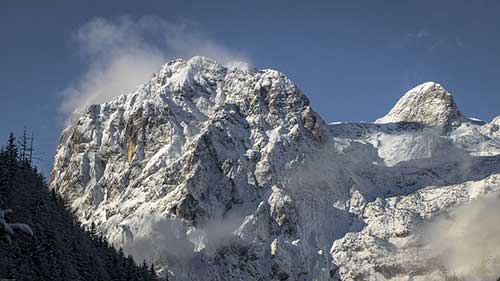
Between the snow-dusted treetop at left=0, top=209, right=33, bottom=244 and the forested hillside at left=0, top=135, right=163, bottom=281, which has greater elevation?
the forested hillside at left=0, top=135, right=163, bottom=281

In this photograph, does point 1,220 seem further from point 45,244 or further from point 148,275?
point 148,275

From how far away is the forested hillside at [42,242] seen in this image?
111000 millimetres

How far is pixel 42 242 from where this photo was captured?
11925 centimetres

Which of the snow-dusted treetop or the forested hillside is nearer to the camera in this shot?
the snow-dusted treetop

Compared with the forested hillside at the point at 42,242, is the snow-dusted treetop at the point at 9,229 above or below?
below

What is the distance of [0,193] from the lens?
11825 cm

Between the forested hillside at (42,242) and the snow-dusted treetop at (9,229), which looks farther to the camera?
the forested hillside at (42,242)

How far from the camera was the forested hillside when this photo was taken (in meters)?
111

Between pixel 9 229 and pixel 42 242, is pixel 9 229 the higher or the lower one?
the lower one

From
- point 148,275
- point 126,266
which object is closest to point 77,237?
point 126,266

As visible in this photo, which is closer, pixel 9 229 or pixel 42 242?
pixel 9 229

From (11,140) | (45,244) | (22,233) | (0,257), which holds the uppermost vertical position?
(11,140)

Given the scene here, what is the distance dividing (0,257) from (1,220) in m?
66.0

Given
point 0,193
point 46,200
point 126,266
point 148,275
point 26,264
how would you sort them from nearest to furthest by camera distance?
point 26,264 → point 0,193 → point 46,200 → point 126,266 → point 148,275
